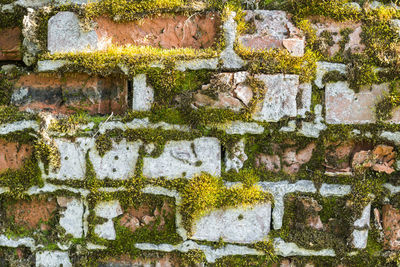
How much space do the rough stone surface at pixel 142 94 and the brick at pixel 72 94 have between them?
133mm

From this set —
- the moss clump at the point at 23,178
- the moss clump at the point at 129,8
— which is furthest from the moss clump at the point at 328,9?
the moss clump at the point at 23,178

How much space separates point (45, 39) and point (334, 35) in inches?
81.1

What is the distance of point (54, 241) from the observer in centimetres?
254

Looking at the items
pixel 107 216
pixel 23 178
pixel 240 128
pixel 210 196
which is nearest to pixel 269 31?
pixel 240 128

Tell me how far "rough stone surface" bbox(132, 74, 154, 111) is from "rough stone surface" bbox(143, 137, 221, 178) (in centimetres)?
31

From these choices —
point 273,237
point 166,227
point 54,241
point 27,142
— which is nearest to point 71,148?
point 27,142

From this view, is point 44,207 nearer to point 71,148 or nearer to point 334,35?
point 71,148

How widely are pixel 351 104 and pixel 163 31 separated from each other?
141 centimetres

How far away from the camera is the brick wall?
239 centimetres

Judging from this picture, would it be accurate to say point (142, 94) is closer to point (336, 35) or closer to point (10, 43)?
point (10, 43)

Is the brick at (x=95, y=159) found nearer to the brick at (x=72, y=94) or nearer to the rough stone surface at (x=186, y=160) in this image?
the rough stone surface at (x=186, y=160)

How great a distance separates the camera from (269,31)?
2.47 m

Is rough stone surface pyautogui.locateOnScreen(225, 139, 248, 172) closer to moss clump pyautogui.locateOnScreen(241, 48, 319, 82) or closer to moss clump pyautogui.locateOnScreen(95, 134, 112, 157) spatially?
moss clump pyautogui.locateOnScreen(241, 48, 319, 82)

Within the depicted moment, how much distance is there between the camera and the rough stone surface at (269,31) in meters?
2.46
